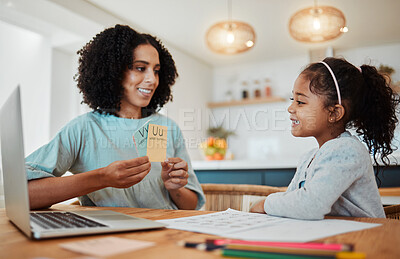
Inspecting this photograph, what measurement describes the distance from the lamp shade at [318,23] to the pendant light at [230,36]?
407mm

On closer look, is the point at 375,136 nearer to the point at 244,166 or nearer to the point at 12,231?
the point at 12,231

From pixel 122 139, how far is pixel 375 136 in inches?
37.8

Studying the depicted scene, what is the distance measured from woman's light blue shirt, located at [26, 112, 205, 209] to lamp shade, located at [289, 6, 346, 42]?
1.90 metres

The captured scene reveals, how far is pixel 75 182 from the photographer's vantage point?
1.02 metres

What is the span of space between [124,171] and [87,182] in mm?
142

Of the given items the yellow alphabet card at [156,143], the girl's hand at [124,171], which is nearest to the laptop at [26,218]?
the girl's hand at [124,171]

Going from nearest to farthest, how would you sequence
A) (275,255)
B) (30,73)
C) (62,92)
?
(275,255) → (30,73) → (62,92)

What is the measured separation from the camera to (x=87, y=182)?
1.02m

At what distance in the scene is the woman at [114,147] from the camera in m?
1.04

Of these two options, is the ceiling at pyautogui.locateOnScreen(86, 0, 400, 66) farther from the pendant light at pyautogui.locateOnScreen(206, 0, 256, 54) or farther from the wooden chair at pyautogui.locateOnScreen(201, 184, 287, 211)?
the wooden chair at pyautogui.locateOnScreen(201, 184, 287, 211)

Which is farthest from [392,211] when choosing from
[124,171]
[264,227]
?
[124,171]

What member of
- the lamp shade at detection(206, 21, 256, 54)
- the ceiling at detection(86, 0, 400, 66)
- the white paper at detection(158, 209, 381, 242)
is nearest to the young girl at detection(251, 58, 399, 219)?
the white paper at detection(158, 209, 381, 242)

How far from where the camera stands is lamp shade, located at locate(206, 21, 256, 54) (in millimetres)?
3033

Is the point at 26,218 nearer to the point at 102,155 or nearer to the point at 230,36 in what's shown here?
the point at 102,155
